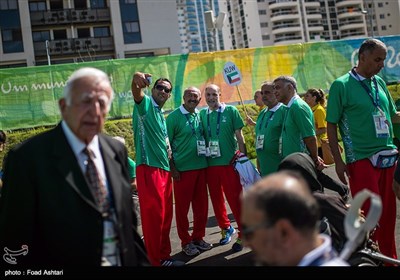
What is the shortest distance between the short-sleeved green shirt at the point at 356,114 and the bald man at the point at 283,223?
277 centimetres

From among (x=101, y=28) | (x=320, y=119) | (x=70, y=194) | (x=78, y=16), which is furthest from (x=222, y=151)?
(x=78, y=16)

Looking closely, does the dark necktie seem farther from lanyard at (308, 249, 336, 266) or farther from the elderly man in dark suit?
lanyard at (308, 249, 336, 266)

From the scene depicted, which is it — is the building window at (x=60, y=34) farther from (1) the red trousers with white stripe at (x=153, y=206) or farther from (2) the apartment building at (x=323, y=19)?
(2) the apartment building at (x=323, y=19)

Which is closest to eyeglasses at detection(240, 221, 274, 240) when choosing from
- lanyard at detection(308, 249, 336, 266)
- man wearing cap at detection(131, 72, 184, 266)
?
lanyard at detection(308, 249, 336, 266)

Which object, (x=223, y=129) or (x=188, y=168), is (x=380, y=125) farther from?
(x=188, y=168)

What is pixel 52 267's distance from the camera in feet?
7.57

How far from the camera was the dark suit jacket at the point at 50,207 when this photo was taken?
7.17 feet

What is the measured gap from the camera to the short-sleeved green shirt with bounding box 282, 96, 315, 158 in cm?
510

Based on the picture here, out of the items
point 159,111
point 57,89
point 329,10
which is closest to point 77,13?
point 57,89

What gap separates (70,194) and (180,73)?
440 inches

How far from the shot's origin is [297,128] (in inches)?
204

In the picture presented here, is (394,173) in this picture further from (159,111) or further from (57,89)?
(57,89)

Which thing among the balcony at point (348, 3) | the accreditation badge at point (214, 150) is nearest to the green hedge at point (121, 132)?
the accreditation badge at point (214, 150)

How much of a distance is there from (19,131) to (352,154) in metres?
10.3
